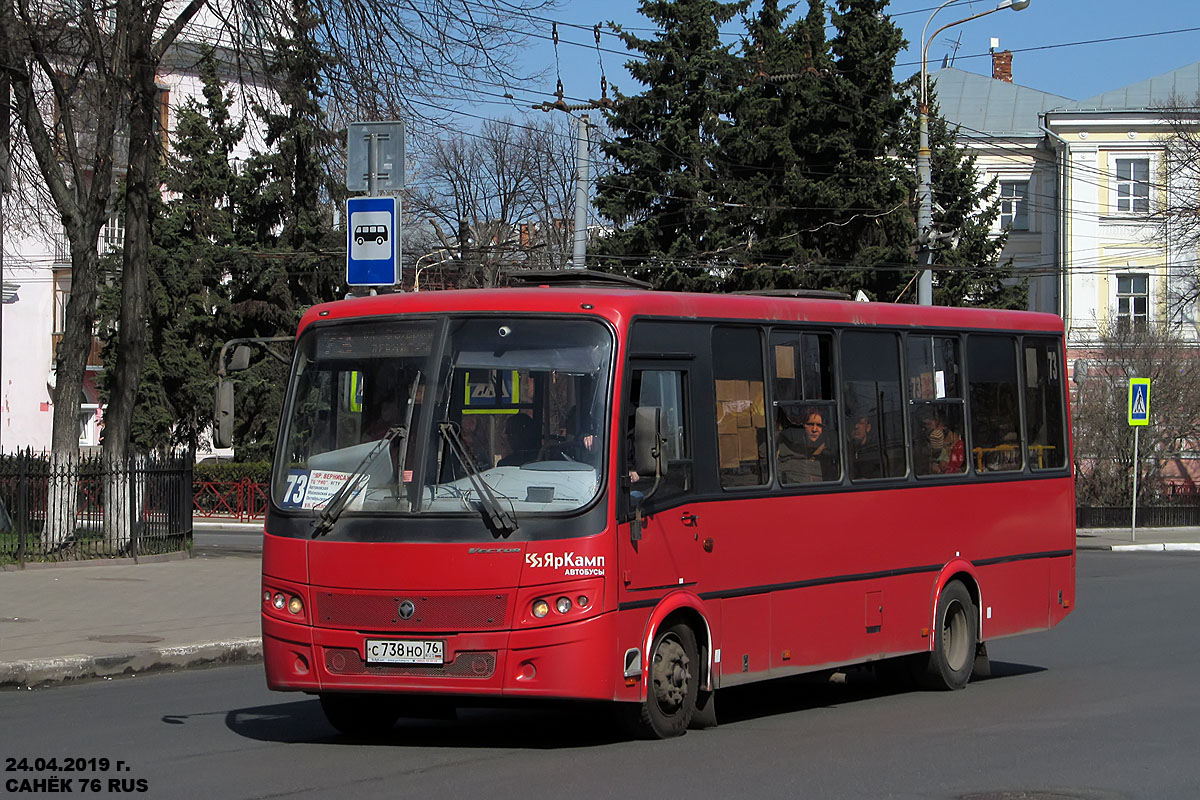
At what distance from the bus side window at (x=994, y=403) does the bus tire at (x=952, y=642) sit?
1119 mm

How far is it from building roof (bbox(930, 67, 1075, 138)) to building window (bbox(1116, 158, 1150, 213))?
4768mm

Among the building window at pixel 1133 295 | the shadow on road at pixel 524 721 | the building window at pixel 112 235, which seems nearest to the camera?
the shadow on road at pixel 524 721

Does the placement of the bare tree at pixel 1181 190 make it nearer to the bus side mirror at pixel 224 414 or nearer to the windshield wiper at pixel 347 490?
the bus side mirror at pixel 224 414


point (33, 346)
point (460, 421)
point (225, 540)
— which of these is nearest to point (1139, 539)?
point (225, 540)

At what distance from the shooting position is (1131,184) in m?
57.8

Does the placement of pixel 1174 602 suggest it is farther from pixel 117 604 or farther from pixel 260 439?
pixel 260 439

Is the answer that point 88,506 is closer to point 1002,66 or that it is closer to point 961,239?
point 961,239

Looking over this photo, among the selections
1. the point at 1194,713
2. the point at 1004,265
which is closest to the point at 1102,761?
the point at 1194,713

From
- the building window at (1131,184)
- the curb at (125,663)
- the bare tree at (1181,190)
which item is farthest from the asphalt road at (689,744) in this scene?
the building window at (1131,184)

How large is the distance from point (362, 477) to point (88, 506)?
14.8 metres

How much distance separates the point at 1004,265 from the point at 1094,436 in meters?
5.36

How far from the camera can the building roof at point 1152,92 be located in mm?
59819

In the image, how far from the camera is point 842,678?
44.7ft

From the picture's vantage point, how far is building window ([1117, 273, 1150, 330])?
57250 mm
